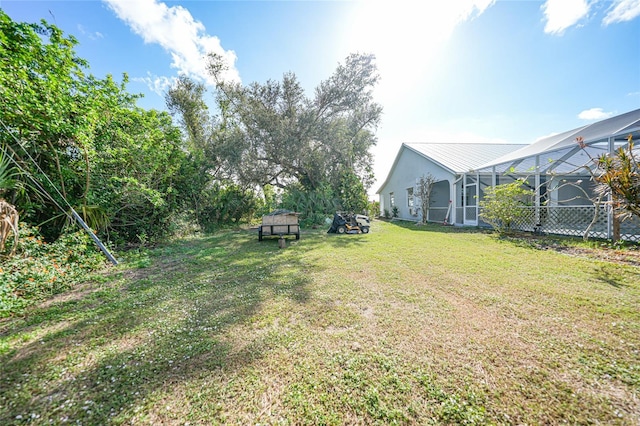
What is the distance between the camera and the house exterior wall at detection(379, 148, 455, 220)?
1366 cm

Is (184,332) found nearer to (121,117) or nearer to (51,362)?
(51,362)

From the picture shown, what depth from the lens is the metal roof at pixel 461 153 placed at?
498 inches

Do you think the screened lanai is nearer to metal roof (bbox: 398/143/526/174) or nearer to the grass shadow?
metal roof (bbox: 398/143/526/174)

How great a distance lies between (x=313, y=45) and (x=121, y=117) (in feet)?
28.7

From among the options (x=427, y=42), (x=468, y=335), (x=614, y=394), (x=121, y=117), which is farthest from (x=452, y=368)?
(x=427, y=42)

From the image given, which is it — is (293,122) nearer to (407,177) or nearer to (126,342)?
(407,177)

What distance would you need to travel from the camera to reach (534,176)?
461 inches

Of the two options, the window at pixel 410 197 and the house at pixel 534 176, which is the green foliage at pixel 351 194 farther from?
the window at pixel 410 197

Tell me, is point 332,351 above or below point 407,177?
below

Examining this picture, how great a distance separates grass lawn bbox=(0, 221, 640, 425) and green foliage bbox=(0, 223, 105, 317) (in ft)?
0.95

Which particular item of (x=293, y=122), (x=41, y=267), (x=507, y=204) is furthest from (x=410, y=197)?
(x=41, y=267)

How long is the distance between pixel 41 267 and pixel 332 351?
5.04 m

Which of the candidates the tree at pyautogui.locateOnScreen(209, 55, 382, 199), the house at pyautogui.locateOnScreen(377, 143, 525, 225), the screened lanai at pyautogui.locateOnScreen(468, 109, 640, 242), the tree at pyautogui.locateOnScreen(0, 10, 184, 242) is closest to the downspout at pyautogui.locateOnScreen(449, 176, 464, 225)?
the house at pyautogui.locateOnScreen(377, 143, 525, 225)

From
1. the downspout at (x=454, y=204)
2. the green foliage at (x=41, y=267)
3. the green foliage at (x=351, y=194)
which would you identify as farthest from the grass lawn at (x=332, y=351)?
the green foliage at (x=351, y=194)
